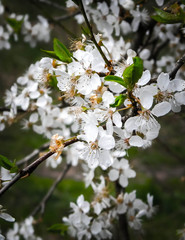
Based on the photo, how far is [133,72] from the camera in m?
0.47

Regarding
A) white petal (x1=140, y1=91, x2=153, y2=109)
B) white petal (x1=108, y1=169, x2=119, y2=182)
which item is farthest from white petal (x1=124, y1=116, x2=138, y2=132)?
white petal (x1=108, y1=169, x2=119, y2=182)

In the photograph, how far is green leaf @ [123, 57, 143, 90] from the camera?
17.9 inches

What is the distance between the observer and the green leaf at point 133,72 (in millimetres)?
454

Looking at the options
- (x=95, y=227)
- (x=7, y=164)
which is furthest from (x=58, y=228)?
(x=7, y=164)

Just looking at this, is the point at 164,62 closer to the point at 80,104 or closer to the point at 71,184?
the point at 80,104

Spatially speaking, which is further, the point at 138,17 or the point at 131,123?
the point at 138,17

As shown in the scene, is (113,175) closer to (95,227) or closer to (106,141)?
(95,227)

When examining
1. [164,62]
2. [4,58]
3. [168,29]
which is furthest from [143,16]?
[4,58]

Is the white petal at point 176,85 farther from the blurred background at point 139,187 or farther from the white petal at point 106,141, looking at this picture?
the blurred background at point 139,187

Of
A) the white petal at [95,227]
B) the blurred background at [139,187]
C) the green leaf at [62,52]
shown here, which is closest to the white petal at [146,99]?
the green leaf at [62,52]

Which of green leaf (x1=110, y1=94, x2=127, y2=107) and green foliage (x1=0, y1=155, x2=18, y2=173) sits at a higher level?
green leaf (x1=110, y1=94, x2=127, y2=107)

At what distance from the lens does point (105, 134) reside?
1.81 ft

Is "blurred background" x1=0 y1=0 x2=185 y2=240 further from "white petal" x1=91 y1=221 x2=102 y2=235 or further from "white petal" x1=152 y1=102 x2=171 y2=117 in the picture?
"white petal" x1=152 y1=102 x2=171 y2=117

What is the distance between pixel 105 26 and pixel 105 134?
28.0 inches
